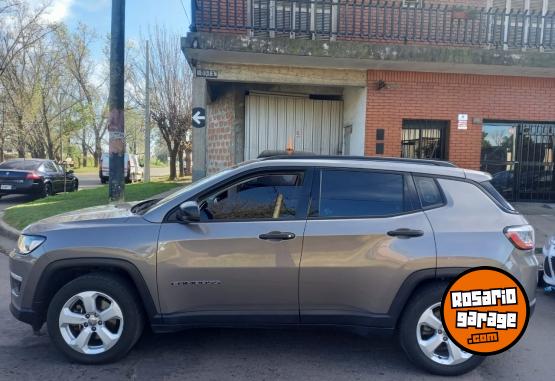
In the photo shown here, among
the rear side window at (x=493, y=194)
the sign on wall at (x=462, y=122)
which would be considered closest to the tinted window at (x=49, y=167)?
the sign on wall at (x=462, y=122)

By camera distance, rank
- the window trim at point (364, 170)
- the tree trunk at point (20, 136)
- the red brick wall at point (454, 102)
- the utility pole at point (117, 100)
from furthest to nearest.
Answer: the tree trunk at point (20, 136) < the red brick wall at point (454, 102) < the utility pole at point (117, 100) < the window trim at point (364, 170)

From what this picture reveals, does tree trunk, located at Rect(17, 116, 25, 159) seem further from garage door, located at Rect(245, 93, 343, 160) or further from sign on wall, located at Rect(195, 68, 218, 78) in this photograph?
sign on wall, located at Rect(195, 68, 218, 78)

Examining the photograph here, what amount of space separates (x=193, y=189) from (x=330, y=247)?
1214 millimetres

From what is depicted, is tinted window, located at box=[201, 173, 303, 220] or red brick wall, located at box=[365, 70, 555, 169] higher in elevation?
red brick wall, located at box=[365, 70, 555, 169]

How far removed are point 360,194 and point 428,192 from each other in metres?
0.55

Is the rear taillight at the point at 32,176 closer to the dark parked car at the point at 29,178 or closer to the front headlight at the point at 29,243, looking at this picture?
the dark parked car at the point at 29,178

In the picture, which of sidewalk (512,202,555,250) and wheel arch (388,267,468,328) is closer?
wheel arch (388,267,468,328)

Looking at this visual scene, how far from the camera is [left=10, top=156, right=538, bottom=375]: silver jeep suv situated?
10.7ft

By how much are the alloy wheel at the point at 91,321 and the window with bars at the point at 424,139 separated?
7907 millimetres

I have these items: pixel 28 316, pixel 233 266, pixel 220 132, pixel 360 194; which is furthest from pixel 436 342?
pixel 220 132

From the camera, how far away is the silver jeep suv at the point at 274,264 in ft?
10.7

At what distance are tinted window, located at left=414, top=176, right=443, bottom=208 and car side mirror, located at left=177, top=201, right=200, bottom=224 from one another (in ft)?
5.84

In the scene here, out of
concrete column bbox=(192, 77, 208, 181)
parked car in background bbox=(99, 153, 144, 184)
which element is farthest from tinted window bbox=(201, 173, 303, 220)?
parked car in background bbox=(99, 153, 144, 184)

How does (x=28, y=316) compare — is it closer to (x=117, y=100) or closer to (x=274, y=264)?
(x=274, y=264)
